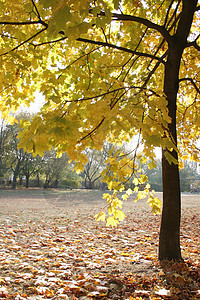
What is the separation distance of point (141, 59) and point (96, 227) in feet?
16.3

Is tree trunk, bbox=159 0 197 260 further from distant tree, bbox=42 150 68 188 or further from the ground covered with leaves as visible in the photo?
distant tree, bbox=42 150 68 188

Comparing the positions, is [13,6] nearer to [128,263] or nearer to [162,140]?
[162,140]

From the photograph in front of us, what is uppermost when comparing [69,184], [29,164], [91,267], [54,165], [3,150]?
[3,150]

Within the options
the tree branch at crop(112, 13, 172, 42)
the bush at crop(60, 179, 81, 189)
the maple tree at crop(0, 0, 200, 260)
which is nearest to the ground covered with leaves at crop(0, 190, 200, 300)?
the maple tree at crop(0, 0, 200, 260)

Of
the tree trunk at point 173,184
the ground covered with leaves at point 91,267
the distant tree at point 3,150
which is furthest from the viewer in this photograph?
the distant tree at point 3,150

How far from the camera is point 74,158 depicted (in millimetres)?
2553

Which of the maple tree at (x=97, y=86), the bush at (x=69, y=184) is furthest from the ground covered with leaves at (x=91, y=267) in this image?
the bush at (x=69, y=184)

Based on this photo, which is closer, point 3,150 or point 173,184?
point 173,184

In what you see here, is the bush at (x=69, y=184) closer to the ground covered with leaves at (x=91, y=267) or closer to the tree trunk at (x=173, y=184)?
the ground covered with leaves at (x=91, y=267)

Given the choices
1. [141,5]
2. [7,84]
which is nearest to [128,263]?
[7,84]

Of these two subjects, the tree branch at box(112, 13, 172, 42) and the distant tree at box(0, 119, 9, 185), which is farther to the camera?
the distant tree at box(0, 119, 9, 185)

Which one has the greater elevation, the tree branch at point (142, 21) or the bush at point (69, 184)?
the tree branch at point (142, 21)

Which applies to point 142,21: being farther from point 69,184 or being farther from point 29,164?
point 69,184

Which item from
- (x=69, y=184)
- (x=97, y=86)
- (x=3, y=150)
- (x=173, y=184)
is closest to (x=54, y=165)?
(x=69, y=184)
